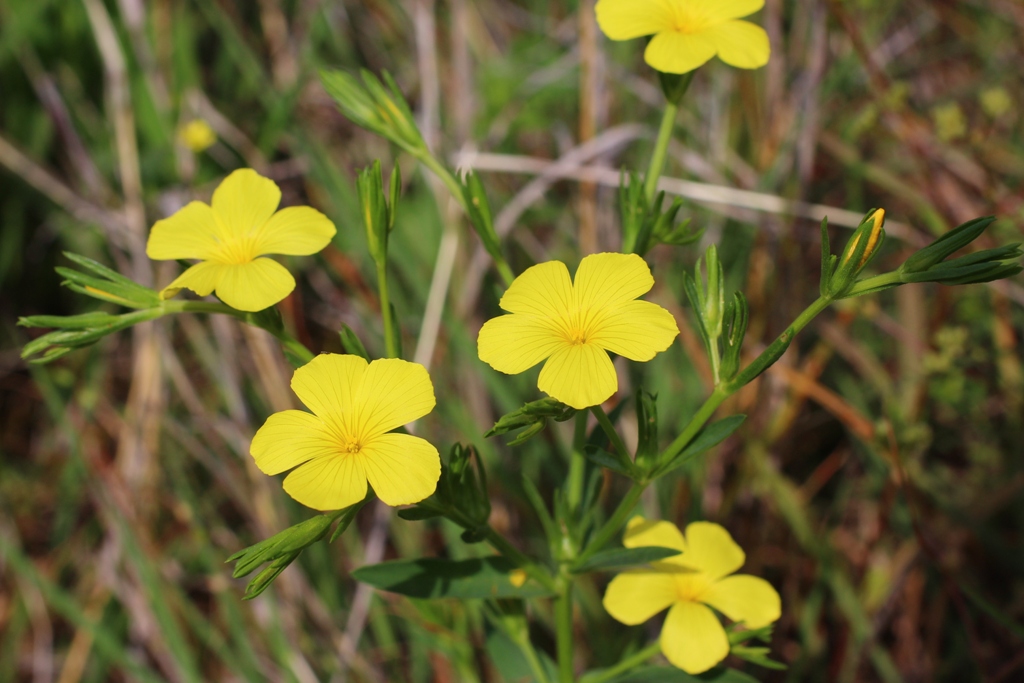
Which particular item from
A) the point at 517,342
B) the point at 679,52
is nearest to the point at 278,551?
the point at 517,342

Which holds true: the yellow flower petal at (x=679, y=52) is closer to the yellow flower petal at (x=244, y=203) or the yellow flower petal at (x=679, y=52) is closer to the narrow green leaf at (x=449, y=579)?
the yellow flower petal at (x=244, y=203)

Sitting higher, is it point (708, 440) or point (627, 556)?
point (708, 440)

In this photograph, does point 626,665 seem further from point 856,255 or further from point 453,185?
point 453,185

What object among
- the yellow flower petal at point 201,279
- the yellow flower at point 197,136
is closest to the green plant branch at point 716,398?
the yellow flower petal at point 201,279

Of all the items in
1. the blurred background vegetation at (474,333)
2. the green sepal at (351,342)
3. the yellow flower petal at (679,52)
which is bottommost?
the blurred background vegetation at (474,333)

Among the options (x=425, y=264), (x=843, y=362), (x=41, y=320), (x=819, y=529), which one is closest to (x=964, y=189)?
(x=843, y=362)

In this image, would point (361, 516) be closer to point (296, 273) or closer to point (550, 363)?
point (296, 273)

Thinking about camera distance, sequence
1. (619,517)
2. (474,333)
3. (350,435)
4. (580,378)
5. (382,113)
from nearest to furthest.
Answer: (580,378) → (350,435) → (619,517) → (382,113) → (474,333)

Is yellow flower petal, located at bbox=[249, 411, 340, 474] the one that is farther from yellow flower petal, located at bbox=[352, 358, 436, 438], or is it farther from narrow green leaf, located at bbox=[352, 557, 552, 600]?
narrow green leaf, located at bbox=[352, 557, 552, 600]
